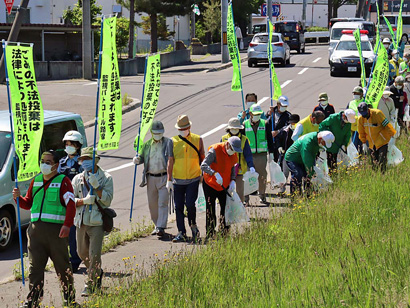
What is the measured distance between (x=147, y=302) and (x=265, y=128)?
648 cm

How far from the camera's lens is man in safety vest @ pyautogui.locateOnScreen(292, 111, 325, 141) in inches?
488

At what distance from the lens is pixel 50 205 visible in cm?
790

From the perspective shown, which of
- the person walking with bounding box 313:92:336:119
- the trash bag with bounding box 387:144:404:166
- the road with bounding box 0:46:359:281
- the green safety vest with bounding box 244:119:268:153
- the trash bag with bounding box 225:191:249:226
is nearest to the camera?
the trash bag with bounding box 225:191:249:226

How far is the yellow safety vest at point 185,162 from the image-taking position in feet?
35.9

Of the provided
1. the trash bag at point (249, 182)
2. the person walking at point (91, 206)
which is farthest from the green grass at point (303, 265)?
the trash bag at point (249, 182)

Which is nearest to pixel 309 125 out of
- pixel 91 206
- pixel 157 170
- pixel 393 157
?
pixel 393 157

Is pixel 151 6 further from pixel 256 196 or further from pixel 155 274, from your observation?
pixel 155 274

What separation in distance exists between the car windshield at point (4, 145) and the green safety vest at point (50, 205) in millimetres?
3453

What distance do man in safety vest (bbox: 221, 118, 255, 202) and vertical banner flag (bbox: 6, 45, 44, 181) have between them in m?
2.99

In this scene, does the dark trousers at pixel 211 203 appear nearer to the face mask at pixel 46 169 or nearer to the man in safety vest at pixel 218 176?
the man in safety vest at pixel 218 176

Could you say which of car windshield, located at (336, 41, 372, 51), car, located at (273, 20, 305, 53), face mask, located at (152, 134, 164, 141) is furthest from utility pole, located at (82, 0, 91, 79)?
face mask, located at (152, 134, 164, 141)

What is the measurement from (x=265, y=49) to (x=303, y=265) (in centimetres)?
3223

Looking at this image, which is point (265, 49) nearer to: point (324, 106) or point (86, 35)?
point (86, 35)

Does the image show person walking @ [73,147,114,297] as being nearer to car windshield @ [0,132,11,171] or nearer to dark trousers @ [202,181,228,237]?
dark trousers @ [202,181,228,237]
